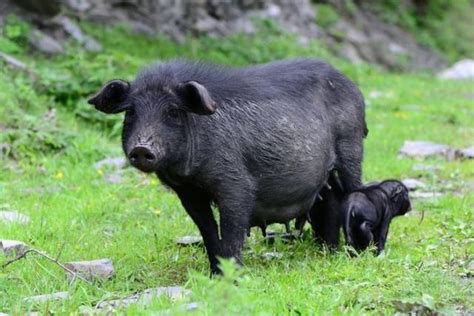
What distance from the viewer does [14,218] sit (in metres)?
7.31

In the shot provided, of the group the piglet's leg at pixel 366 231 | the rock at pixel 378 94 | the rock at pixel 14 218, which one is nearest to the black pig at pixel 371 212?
the piglet's leg at pixel 366 231

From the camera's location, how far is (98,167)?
378 inches

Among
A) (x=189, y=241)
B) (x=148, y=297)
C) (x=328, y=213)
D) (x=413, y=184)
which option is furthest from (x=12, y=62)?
(x=148, y=297)

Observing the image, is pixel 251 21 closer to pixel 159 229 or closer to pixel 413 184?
pixel 413 184

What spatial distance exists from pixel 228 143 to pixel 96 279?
4.00 feet

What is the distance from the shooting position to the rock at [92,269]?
18.8 ft

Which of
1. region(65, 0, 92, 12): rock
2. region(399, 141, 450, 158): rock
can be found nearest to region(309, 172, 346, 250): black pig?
region(399, 141, 450, 158): rock

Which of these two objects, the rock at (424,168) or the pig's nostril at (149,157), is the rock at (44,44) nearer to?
the rock at (424,168)

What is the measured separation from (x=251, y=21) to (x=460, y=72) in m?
6.63

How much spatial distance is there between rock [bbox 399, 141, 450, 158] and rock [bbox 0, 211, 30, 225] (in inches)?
211

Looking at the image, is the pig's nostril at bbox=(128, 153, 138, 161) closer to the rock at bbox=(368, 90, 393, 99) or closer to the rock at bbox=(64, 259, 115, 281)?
the rock at bbox=(64, 259, 115, 281)

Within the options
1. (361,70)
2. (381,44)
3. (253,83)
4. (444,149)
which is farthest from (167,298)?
(381,44)

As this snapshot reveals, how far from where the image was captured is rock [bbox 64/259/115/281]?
573cm

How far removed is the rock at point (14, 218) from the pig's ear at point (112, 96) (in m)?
2.01
